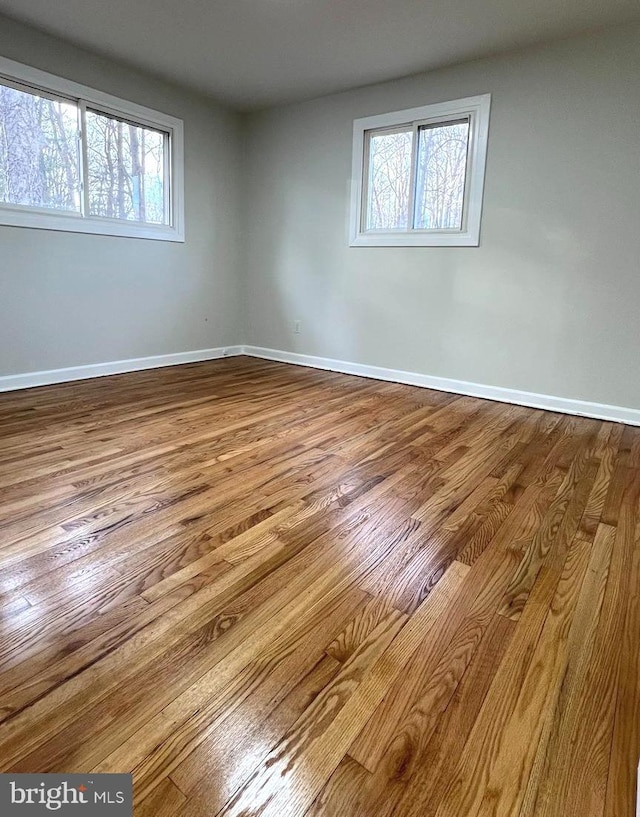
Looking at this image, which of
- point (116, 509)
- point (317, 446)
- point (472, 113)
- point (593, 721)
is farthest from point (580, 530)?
point (472, 113)

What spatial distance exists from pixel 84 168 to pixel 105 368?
1.61m

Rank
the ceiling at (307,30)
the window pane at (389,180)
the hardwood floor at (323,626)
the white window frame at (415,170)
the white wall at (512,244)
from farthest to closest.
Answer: the window pane at (389,180) → the white window frame at (415,170) → the white wall at (512,244) → the ceiling at (307,30) → the hardwood floor at (323,626)

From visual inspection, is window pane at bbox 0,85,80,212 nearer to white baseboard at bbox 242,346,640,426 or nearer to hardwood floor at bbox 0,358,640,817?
hardwood floor at bbox 0,358,640,817

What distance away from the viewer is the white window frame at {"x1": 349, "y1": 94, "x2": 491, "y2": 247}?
11.9 ft

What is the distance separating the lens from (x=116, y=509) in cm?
185

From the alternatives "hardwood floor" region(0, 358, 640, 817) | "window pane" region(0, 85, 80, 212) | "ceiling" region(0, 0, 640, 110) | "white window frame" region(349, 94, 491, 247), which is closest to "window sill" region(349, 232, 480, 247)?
"white window frame" region(349, 94, 491, 247)

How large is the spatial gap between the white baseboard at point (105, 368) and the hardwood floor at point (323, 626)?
1401 millimetres

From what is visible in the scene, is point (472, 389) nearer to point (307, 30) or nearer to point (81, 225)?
point (307, 30)

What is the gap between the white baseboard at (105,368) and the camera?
12.0 feet

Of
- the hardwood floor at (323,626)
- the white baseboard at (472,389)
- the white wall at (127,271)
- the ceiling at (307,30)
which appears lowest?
the hardwood floor at (323,626)

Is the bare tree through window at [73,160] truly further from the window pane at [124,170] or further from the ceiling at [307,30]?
the ceiling at [307,30]

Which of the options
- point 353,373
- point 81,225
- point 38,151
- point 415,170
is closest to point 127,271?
point 81,225

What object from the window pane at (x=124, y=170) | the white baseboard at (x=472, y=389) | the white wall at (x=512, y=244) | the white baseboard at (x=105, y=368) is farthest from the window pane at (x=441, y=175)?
the white baseboard at (x=105, y=368)

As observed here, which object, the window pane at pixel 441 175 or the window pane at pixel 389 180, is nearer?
the window pane at pixel 441 175
